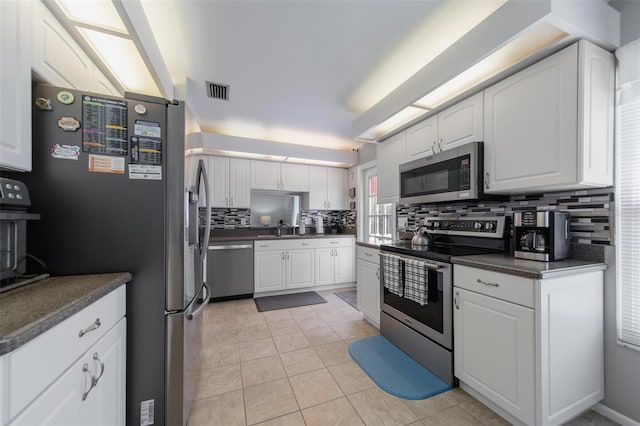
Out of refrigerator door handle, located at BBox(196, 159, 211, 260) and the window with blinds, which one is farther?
refrigerator door handle, located at BBox(196, 159, 211, 260)

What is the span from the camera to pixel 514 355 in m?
1.37

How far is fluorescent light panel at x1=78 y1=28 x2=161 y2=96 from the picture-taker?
1439 mm

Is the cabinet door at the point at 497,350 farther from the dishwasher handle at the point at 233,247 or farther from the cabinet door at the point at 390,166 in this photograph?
the dishwasher handle at the point at 233,247

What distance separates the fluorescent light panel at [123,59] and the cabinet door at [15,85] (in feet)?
1.27

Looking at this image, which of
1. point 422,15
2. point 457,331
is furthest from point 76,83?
point 457,331

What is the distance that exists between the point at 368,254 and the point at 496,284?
1.36 metres

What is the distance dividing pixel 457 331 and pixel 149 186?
2082 mm

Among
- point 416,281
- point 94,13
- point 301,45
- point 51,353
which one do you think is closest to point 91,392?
point 51,353

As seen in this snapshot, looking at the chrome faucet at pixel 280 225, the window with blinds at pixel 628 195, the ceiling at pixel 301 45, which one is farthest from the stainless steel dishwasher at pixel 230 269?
the window with blinds at pixel 628 195

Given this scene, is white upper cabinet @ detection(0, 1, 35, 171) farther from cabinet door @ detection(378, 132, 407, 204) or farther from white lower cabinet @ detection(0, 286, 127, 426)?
cabinet door @ detection(378, 132, 407, 204)

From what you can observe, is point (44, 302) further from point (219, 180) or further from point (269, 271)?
point (219, 180)

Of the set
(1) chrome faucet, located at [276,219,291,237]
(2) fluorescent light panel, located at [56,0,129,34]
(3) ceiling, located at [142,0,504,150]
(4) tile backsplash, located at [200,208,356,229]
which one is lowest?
(1) chrome faucet, located at [276,219,291,237]

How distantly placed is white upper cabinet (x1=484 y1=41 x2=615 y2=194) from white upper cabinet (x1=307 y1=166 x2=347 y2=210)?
303 cm

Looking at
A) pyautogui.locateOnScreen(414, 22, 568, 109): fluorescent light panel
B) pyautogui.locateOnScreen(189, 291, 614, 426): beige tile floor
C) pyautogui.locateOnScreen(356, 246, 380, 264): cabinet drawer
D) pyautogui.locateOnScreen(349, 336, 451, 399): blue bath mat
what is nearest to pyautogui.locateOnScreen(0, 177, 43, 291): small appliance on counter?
pyautogui.locateOnScreen(189, 291, 614, 426): beige tile floor
